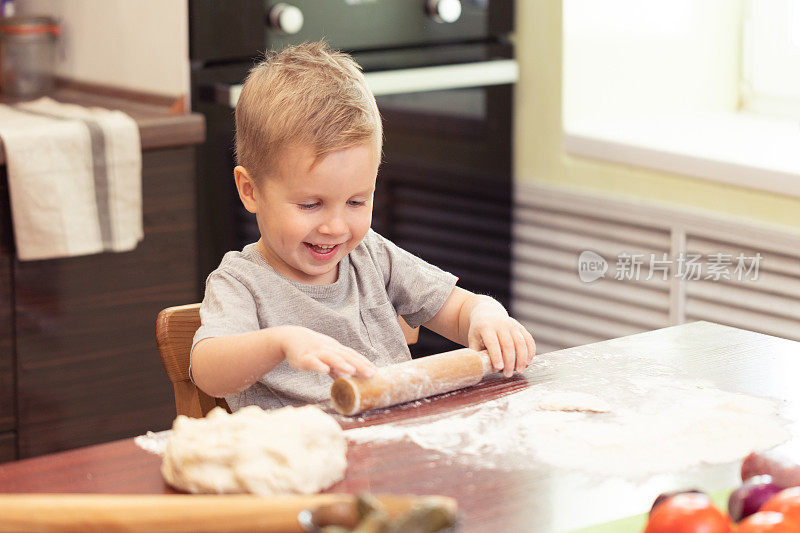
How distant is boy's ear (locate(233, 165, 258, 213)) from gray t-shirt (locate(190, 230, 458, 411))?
0.19ft

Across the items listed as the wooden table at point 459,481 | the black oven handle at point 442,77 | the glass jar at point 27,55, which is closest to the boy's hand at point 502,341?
the wooden table at point 459,481

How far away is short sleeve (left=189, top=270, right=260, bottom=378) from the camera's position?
48.3 inches

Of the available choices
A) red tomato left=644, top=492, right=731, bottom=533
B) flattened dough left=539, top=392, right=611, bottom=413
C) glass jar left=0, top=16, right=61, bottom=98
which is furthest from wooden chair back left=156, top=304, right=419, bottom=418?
glass jar left=0, top=16, right=61, bottom=98

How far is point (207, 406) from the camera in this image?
4.30 ft

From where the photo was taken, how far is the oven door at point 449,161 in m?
2.46

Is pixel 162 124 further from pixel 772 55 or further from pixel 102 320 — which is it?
pixel 772 55

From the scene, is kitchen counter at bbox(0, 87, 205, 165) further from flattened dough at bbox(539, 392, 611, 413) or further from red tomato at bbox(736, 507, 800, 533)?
red tomato at bbox(736, 507, 800, 533)

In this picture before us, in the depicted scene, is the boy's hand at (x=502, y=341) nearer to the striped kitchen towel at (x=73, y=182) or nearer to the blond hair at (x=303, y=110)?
the blond hair at (x=303, y=110)

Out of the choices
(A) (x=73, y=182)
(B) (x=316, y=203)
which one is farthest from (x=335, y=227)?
(A) (x=73, y=182)

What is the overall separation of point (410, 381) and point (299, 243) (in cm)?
25

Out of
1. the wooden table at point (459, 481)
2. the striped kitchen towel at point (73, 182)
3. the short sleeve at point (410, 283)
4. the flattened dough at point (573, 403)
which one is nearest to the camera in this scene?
the wooden table at point (459, 481)

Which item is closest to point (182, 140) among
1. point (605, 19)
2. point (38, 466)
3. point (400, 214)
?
point (400, 214)

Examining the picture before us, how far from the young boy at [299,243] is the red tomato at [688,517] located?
49 cm

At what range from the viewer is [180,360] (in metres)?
1.31
